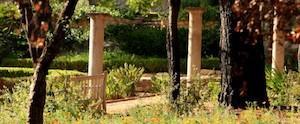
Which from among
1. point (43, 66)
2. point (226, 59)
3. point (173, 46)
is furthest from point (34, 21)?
point (226, 59)

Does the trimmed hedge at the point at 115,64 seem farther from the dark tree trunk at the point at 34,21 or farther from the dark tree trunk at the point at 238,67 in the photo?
the dark tree trunk at the point at 34,21

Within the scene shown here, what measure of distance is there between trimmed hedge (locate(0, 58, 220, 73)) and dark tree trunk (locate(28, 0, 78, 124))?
14.2 meters

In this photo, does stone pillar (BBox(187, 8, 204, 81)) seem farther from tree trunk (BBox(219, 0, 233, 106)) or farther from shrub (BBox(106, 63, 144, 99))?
tree trunk (BBox(219, 0, 233, 106))

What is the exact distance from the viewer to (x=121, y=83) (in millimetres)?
15117

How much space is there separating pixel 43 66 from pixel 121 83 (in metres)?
9.03

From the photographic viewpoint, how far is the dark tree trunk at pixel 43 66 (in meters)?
5.96

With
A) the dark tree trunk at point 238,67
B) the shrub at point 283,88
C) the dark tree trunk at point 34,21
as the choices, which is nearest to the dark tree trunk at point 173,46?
the dark tree trunk at point 238,67

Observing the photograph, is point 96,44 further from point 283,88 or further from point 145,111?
point 145,111

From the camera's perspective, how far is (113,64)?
21391mm

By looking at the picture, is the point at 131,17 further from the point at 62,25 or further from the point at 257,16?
the point at 257,16

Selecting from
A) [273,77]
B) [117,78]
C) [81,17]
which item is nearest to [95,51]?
[117,78]

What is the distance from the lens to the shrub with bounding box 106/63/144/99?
48.7ft

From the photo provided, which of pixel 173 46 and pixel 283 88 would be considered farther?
pixel 283 88

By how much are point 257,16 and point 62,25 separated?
3.10m
